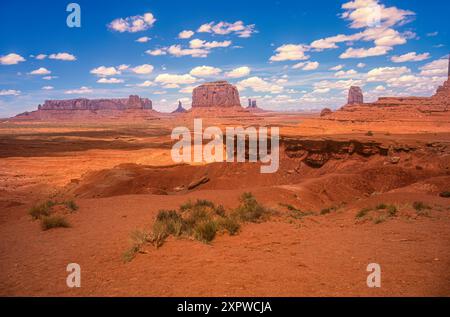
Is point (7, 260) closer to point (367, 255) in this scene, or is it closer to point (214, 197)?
point (367, 255)

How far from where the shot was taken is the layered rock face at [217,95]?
558 ft

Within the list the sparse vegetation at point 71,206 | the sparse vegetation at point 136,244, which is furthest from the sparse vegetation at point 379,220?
the sparse vegetation at point 71,206

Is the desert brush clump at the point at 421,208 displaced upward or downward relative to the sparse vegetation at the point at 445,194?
upward

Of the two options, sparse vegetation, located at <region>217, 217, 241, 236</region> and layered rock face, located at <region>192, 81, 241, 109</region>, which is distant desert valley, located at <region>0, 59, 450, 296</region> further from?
layered rock face, located at <region>192, 81, 241, 109</region>

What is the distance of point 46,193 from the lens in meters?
23.6

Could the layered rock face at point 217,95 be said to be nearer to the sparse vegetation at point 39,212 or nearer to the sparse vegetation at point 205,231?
the sparse vegetation at point 39,212

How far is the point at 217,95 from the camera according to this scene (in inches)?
6747

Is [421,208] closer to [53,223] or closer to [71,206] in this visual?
[53,223]

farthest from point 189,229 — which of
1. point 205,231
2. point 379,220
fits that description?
point 379,220

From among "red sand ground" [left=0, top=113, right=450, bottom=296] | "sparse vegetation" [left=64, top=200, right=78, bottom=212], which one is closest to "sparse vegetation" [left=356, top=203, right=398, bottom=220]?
"red sand ground" [left=0, top=113, right=450, bottom=296]

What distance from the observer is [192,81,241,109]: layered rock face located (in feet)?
558

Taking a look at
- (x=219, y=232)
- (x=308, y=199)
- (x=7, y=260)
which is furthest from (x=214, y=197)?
(x=7, y=260)

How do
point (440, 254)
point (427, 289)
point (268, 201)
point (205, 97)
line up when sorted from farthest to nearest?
point (205, 97), point (268, 201), point (440, 254), point (427, 289)

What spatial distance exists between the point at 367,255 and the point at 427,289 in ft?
5.11
